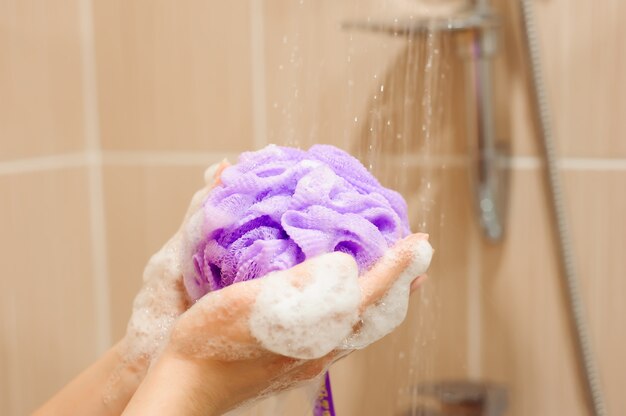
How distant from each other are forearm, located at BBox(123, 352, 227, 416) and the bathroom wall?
26 centimetres

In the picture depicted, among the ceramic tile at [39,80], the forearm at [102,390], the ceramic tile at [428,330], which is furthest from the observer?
the ceramic tile at [39,80]

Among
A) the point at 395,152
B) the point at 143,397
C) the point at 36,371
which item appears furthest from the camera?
the point at 36,371

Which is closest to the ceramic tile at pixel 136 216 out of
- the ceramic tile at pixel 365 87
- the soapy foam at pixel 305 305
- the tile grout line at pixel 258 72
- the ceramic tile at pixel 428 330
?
the tile grout line at pixel 258 72

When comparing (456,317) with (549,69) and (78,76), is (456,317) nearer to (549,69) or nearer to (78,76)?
(549,69)

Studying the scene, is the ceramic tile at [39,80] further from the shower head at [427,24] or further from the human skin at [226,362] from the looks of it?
the human skin at [226,362]

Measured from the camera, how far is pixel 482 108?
0.90 m

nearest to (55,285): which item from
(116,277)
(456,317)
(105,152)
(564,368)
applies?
(116,277)

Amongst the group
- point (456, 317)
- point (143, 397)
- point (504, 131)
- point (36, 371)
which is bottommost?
point (36, 371)

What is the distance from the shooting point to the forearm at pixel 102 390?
0.71 metres

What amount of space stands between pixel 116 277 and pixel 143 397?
0.72 meters

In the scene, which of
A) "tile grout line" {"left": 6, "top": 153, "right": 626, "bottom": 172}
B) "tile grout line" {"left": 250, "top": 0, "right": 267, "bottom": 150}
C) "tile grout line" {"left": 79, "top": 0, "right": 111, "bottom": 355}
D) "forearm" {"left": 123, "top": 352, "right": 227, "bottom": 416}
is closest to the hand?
"forearm" {"left": 123, "top": 352, "right": 227, "bottom": 416}

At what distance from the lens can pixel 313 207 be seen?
583mm

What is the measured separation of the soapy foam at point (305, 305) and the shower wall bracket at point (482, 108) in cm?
38

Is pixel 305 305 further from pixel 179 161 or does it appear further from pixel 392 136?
pixel 179 161
